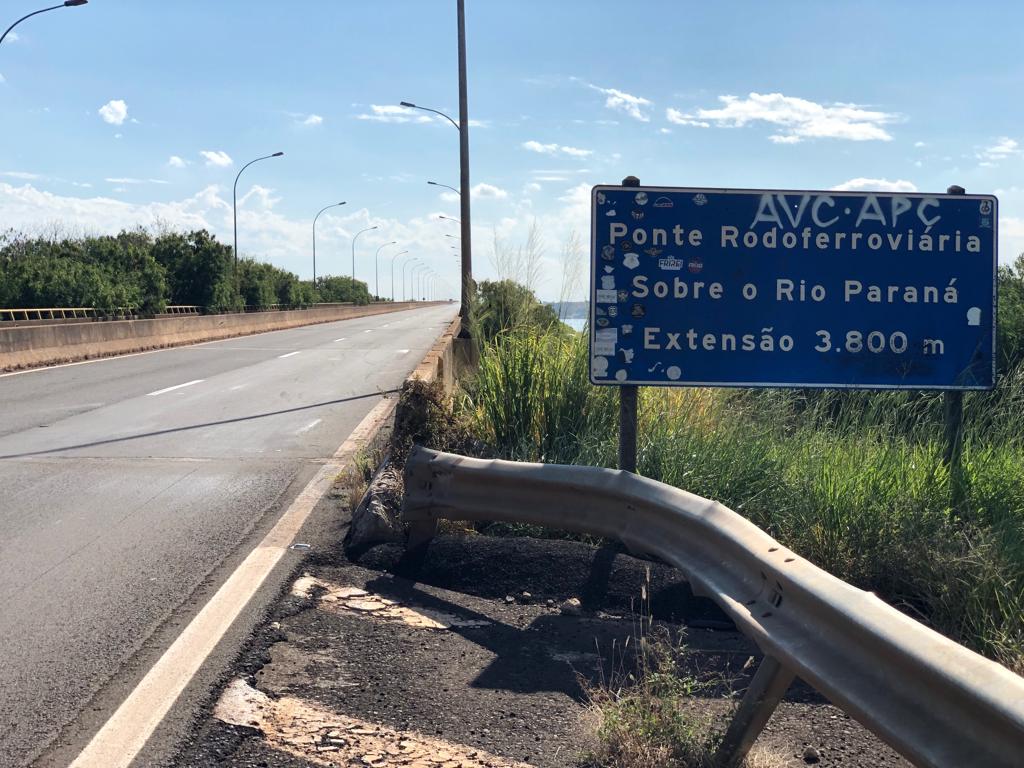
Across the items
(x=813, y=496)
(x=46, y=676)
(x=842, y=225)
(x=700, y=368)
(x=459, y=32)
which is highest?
(x=459, y=32)

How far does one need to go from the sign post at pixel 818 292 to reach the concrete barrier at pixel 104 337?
18.0m

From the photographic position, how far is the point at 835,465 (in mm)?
6324

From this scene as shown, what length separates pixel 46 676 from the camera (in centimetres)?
427

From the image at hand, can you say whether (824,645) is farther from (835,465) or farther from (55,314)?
(55,314)

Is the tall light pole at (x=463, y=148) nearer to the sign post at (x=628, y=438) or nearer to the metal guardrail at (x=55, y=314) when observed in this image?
the sign post at (x=628, y=438)

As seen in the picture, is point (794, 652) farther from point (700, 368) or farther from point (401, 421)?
point (401, 421)

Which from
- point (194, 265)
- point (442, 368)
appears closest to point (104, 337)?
point (442, 368)

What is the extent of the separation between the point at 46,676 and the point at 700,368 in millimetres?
4072

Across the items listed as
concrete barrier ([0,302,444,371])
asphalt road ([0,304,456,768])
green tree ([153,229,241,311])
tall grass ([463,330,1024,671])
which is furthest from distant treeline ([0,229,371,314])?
tall grass ([463,330,1024,671])

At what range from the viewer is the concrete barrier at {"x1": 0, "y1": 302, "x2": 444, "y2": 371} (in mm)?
21578

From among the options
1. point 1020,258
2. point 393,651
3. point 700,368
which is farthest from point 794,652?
point 1020,258

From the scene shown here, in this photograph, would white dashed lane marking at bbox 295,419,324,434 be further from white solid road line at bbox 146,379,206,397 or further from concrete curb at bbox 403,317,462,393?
white solid road line at bbox 146,379,206,397

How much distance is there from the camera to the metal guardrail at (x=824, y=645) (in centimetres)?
246

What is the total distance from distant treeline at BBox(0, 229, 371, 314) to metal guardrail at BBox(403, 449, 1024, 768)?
48.4 metres
